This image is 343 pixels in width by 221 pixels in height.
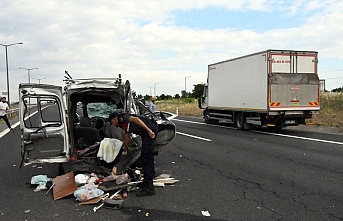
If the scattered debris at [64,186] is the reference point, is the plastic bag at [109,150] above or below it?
above

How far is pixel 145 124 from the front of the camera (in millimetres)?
6449

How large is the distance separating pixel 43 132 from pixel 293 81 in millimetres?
11690

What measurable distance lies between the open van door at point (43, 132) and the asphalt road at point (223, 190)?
2.13 ft

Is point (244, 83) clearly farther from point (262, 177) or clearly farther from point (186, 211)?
point (186, 211)

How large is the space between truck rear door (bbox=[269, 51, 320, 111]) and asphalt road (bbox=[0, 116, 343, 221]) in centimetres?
466

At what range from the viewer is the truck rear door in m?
15.2

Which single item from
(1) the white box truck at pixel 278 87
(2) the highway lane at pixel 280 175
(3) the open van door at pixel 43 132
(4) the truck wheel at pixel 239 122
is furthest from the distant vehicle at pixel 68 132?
(4) the truck wheel at pixel 239 122

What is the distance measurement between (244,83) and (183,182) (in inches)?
424

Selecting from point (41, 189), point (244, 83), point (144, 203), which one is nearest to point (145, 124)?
point (144, 203)

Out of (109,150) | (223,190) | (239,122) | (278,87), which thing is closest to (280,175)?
(223,190)

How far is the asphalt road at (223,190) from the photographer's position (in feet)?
17.0

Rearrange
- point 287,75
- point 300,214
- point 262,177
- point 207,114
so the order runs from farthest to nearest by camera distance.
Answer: point 207,114 → point 287,75 → point 262,177 → point 300,214

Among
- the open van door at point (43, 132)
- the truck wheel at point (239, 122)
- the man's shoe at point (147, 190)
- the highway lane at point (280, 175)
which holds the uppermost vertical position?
the open van door at point (43, 132)

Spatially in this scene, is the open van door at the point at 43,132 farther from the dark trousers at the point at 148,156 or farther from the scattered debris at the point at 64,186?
the dark trousers at the point at 148,156
